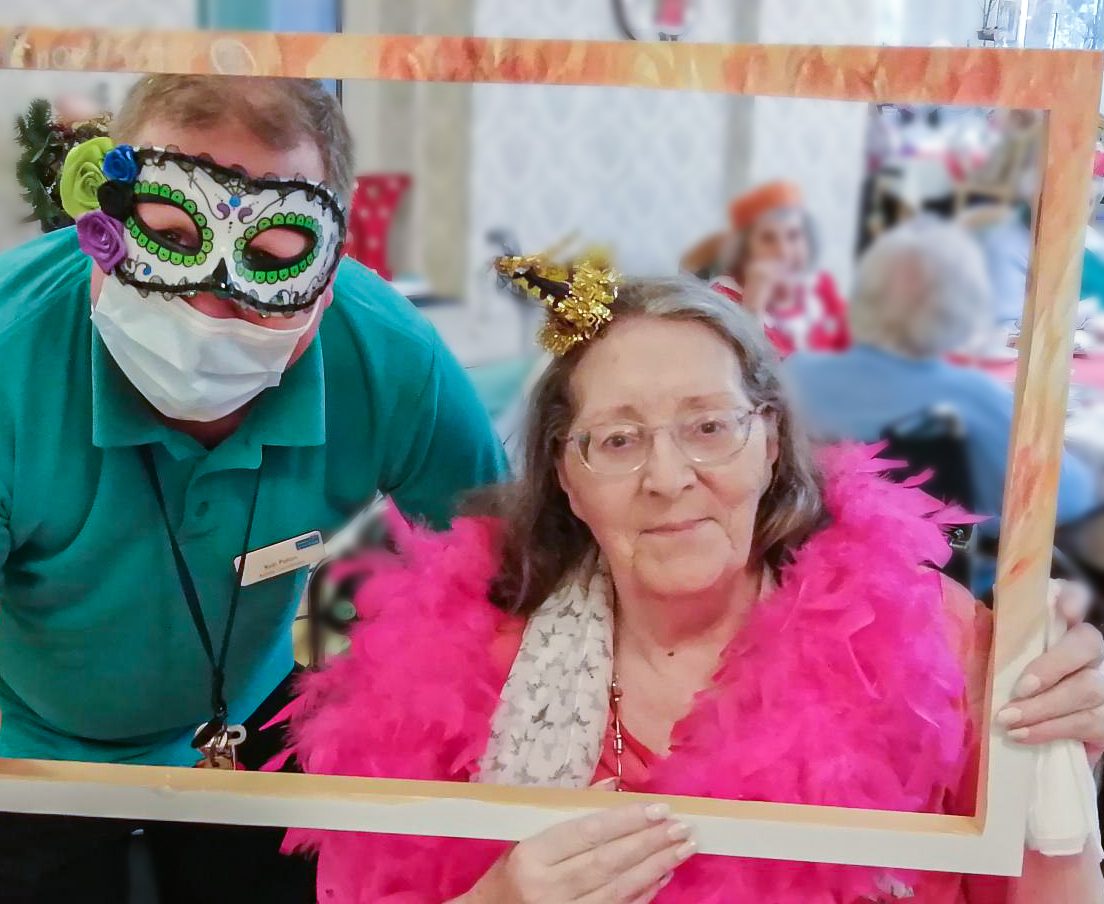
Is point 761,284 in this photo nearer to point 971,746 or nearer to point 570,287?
point 570,287

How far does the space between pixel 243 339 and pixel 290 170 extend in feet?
0.41

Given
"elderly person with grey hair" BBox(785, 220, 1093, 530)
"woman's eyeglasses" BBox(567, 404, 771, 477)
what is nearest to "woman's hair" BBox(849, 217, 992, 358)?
"elderly person with grey hair" BBox(785, 220, 1093, 530)

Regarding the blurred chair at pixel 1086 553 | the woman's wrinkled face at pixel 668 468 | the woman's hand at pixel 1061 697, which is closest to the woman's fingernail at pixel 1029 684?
the woman's hand at pixel 1061 697

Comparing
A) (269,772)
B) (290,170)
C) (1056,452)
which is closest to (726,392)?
(1056,452)

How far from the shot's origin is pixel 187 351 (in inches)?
30.1

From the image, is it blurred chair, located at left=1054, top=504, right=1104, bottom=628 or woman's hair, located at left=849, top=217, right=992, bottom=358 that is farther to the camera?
blurred chair, located at left=1054, top=504, right=1104, bottom=628

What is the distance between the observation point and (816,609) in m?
0.79

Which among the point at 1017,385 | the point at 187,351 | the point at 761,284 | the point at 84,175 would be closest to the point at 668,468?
the point at 761,284

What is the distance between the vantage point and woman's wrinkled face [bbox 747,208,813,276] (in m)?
0.74

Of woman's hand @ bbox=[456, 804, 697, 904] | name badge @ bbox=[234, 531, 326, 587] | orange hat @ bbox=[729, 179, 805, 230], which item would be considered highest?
orange hat @ bbox=[729, 179, 805, 230]

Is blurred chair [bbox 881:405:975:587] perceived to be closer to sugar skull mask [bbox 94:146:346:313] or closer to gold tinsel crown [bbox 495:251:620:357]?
gold tinsel crown [bbox 495:251:620:357]

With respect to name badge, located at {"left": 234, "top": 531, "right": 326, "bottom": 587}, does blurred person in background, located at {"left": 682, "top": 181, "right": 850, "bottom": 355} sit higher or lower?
higher

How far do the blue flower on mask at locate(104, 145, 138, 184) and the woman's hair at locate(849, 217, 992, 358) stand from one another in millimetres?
518

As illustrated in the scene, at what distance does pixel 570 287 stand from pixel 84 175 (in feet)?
1.20
